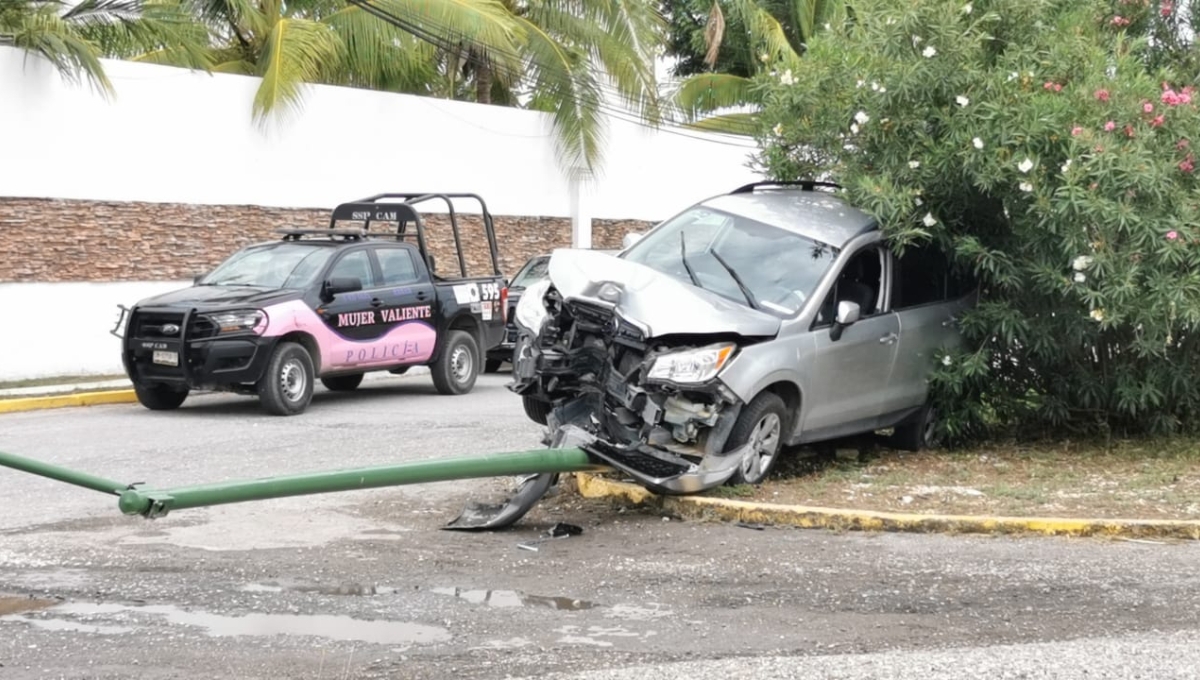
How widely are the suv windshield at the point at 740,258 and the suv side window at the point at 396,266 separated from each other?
19.0 ft

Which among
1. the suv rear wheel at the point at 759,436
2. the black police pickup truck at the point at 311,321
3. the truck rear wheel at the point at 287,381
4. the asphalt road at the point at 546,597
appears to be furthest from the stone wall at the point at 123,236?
the suv rear wheel at the point at 759,436

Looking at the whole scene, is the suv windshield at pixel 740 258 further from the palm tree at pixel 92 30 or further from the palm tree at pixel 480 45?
the palm tree at pixel 480 45

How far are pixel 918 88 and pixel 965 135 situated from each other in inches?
21.2

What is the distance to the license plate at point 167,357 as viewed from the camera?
14.5m

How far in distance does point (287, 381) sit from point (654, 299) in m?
6.44

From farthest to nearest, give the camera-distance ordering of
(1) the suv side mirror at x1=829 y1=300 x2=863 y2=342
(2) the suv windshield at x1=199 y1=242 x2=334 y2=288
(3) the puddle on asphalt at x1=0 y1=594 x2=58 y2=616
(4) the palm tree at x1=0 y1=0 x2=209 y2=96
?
(4) the palm tree at x1=0 y1=0 x2=209 y2=96 < (2) the suv windshield at x1=199 y1=242 x2=334 y2=288 < (1) the suv side mirror at x1=829 y1=300 x2=863 y2=342 < (3) the puddle on asphalt at x1=0 y1=594 x2=58 y2=616

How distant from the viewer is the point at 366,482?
7410 mm

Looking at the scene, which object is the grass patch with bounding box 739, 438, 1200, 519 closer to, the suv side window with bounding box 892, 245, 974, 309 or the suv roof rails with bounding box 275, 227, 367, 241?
the suv side window with bounding box 892, 245, 974, 309

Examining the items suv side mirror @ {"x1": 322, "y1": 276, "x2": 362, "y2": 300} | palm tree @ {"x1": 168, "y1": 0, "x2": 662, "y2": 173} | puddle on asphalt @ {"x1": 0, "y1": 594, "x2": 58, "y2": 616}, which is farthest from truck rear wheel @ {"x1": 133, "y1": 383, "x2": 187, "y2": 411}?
puddle on asphalt @ {"x1": 0, "y1": 594, "x2": 58, "y2": 616}

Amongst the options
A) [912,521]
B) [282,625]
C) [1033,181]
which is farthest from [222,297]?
[282,625]

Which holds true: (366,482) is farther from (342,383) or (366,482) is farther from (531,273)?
(531,273)

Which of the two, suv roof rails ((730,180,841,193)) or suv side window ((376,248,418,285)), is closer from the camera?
suv roof rails ((730,180,841,193))

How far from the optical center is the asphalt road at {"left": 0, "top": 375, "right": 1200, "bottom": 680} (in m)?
6.07

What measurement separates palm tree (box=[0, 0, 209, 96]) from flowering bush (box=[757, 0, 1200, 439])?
9.66m
